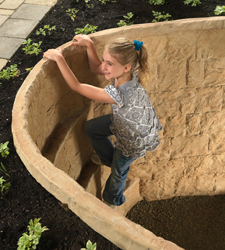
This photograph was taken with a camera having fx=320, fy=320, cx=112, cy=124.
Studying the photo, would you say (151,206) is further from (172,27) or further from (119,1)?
(119,1)

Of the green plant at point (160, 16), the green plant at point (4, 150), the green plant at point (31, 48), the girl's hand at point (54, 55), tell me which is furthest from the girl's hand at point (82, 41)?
the green plant at point (160, 16)

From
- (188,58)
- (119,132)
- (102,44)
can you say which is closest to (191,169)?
(188,58)

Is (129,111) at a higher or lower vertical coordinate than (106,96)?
lower

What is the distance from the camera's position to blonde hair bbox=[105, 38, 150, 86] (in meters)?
2.36

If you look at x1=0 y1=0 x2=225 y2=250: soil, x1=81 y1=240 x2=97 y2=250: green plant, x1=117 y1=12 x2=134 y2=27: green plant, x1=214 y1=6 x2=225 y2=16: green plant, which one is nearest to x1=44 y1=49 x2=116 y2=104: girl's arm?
x1=0 y1=0 x2=225 y2=250: soil

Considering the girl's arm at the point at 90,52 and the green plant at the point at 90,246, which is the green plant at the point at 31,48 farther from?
the green plant at the point at 90,246

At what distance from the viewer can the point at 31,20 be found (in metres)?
3.90

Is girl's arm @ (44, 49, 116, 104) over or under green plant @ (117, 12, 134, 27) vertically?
over

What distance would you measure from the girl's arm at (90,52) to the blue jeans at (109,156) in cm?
47

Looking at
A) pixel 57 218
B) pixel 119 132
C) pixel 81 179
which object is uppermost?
pixel 57 218

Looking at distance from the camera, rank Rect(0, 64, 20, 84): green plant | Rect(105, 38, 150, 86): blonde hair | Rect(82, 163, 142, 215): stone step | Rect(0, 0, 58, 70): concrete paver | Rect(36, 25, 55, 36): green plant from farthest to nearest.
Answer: Rect(36, 25, 55, 36): green plant → Rect(0, 0, 58, 70): concrete paver → Rect(82, 163, 142, 215): stone step → Rect(0, 64, 20, 84): green plant → Rect(105, 38, 150, 86): blonde hair

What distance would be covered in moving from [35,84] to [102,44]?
0.86 metres

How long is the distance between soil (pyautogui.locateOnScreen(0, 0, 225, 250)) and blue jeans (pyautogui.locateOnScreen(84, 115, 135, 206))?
77cm

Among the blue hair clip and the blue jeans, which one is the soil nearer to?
the blue jeans
